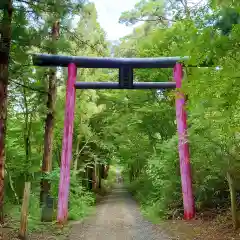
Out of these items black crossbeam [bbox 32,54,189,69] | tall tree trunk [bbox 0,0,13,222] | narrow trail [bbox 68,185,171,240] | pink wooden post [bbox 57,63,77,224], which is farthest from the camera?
black crossbeam [bbox 32,54,189,69]

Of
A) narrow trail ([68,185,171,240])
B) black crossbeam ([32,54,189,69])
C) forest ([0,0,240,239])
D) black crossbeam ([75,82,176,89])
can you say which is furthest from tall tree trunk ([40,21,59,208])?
narrow trail ([68,185,171,240])

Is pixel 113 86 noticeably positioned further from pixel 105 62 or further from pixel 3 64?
pixel 3 64

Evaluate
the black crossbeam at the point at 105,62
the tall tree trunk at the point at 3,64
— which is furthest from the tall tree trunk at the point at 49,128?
the tall tree trunk at the point at 3,64

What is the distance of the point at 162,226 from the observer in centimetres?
949

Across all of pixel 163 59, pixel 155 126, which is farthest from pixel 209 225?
pixel 155 126

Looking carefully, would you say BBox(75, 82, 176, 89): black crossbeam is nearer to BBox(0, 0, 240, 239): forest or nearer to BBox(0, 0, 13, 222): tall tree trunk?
BBox(0, 0, 240, 239): forest

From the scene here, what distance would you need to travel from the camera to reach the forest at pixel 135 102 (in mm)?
4871

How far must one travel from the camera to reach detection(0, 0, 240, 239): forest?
Result: 487 cm

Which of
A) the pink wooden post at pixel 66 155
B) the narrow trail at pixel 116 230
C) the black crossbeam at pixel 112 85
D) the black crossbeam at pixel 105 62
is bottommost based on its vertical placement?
the narrow trail at pixel 116 230

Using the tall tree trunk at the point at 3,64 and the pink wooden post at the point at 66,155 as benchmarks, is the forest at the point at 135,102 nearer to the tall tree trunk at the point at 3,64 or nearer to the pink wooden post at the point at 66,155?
the tall tree trunk at the point at 3,64

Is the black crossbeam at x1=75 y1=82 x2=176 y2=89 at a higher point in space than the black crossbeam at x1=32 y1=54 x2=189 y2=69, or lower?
lower

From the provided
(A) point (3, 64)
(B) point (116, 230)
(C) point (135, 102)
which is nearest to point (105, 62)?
(A) point (3, 64)

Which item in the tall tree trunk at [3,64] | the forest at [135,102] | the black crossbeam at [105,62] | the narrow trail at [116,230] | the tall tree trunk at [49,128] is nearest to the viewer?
the forest at [135,102]

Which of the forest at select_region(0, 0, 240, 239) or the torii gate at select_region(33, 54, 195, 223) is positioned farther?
the torii gate at select_region(33, 54, 195, 223)
